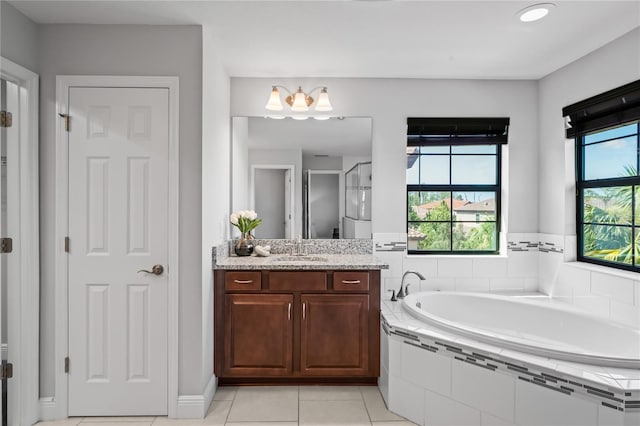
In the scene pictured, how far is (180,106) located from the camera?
2.43 metres

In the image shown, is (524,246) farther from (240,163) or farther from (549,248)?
(240,163)

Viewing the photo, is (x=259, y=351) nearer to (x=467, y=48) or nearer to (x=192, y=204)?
(x=192, y=204)

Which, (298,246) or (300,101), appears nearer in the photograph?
(300,101)

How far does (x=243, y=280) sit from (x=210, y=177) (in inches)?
30.0

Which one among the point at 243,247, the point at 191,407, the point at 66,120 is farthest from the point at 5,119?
the point at 191,407

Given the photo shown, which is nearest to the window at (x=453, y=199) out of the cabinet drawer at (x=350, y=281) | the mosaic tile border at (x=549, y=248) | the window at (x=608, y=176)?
the mosaic tile border at (x=549, y=248)

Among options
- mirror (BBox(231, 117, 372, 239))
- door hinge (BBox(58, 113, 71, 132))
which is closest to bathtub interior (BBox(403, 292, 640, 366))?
mirror (BBox(231, 117, 372, 239))

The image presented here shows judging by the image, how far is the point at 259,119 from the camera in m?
3.37

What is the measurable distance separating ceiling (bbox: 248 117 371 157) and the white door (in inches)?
42.1

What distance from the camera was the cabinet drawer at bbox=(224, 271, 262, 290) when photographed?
9.25 feet

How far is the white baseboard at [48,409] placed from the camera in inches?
94.6

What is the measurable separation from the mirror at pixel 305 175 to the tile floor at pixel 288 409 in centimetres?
123

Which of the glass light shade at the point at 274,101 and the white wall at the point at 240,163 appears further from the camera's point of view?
the white wall at the point at 240,163

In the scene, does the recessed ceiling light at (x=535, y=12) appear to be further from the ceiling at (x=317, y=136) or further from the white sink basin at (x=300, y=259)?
the white sink basin at (x=300, y=259)
